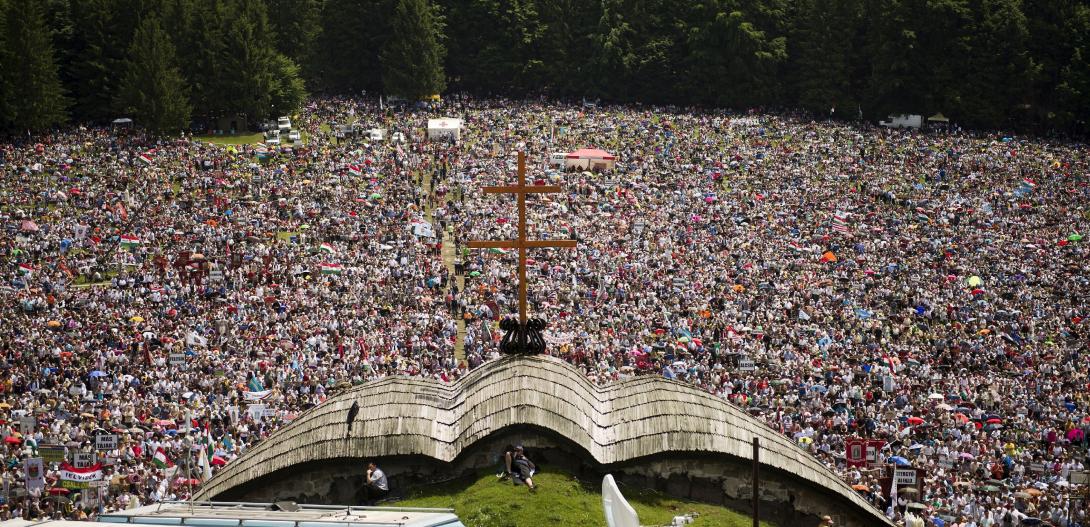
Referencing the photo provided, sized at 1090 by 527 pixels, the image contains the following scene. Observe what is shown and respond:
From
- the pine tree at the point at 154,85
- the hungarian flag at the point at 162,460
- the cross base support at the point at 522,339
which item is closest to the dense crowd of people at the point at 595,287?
the hungarian flag at the point at 162,460

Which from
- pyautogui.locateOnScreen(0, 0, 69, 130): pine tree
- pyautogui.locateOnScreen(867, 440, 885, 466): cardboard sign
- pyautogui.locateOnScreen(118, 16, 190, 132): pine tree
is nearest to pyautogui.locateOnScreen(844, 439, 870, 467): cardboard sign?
pyautogui.locateOnScreen(867, 440, 885, 466): cardboard sign

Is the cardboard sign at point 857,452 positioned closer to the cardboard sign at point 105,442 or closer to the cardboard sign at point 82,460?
the cardboard sign at point 82,460

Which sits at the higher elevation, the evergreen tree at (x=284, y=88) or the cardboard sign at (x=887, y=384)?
the evergreen tree at (x=284, y=88)

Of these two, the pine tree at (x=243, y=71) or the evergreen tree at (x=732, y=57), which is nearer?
the pine tree at (x=243, y=71)

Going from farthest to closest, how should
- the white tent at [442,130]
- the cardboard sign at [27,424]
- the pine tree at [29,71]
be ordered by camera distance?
the white tent at [442,130] < the pine tree at [29,71] < the cardboard sign at [27,424]

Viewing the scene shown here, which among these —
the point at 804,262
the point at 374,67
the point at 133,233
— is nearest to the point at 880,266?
the point at 804,262

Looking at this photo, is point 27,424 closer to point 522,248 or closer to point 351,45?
point 522,248
